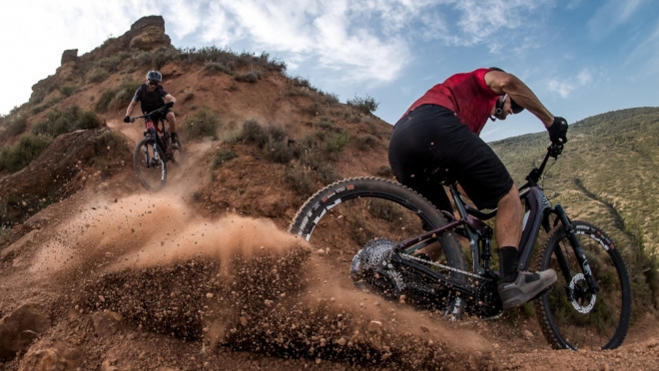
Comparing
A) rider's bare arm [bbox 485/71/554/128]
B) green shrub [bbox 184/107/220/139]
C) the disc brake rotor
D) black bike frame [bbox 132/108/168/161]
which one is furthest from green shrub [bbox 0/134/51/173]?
the disc brake rotor

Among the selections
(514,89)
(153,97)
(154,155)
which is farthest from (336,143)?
(514,89)

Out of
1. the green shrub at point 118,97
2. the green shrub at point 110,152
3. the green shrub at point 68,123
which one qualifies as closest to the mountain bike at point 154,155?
the green shrub at point 110,152

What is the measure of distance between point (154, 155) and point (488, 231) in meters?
7.29

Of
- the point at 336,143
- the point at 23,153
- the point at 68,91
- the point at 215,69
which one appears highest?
the point at 68,91

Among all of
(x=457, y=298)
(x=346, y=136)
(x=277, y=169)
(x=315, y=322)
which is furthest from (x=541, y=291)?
(x=346, y=136)

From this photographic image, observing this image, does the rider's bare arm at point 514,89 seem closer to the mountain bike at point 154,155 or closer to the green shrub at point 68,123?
the mountain bike at point 154,155

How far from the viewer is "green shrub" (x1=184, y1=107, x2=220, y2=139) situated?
41.7 ft

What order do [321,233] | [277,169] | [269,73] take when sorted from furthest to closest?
[269,73] < [277,169] < [321,233]

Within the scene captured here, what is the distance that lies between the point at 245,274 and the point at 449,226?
4.68ft

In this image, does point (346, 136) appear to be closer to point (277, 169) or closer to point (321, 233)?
point (277, 169)

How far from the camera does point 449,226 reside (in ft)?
10.1

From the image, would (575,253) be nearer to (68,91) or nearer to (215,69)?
(215,69)

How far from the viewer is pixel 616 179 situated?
51.6 ft

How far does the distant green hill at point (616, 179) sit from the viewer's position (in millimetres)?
7438
